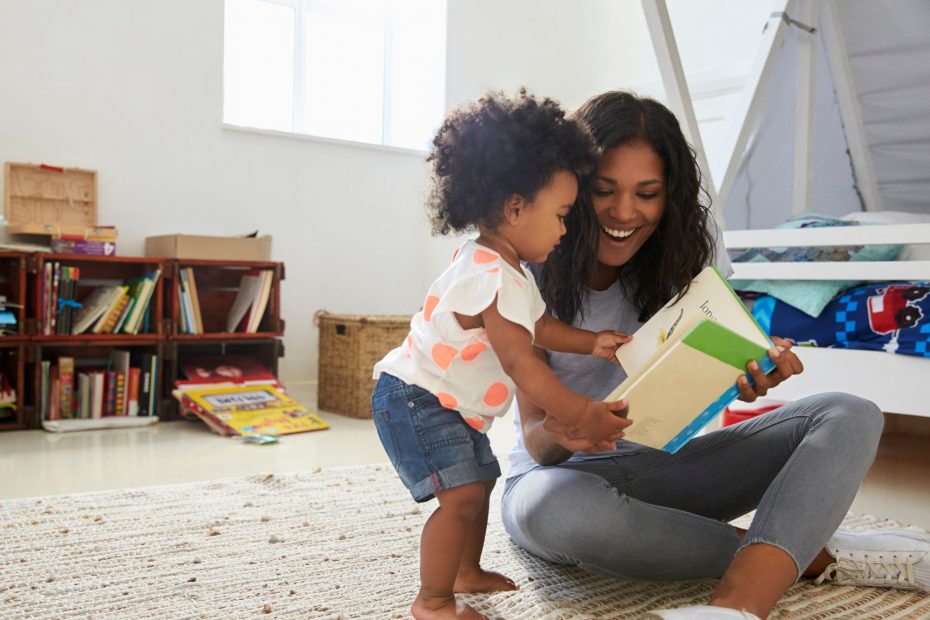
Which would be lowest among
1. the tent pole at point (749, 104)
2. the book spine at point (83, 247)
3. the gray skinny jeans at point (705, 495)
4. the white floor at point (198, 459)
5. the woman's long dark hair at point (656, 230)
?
the white floor at point (198, 459)

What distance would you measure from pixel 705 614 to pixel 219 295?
2366 millimetres

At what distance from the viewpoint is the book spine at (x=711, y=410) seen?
94 cm

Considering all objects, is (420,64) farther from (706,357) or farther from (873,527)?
(706,357)

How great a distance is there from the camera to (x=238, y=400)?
2494mm

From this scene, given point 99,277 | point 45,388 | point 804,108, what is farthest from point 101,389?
point 804,108

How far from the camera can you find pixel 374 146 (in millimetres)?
3336

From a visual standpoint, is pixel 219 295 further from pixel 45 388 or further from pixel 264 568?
pixel 264 568

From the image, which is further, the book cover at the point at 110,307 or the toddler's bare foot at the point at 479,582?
the book cover at the point at 110,307

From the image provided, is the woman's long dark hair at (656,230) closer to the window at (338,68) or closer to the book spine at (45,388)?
the book spine at (45,388)

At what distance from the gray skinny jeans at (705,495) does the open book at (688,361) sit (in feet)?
0.34

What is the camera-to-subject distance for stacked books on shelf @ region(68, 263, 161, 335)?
2402 mm

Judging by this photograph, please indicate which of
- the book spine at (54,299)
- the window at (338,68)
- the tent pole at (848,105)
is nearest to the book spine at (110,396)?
the book spine at (54,299)

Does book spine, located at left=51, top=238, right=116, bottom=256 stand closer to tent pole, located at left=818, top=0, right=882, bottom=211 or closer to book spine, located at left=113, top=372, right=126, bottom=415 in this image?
book spine, located at left=113, top=372, right=126, bottom=415

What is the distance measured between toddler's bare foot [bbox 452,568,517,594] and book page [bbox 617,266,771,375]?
0.35 meters
